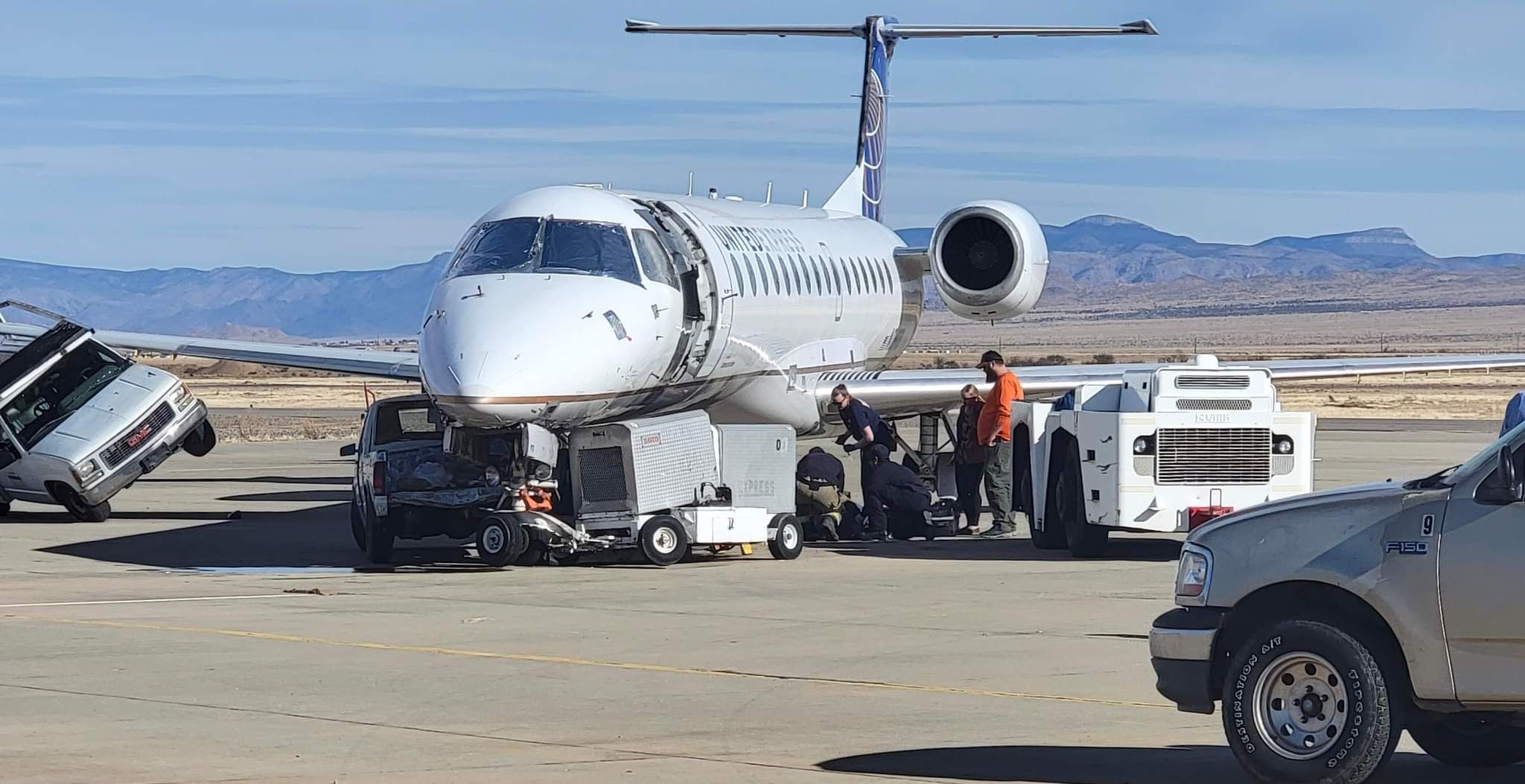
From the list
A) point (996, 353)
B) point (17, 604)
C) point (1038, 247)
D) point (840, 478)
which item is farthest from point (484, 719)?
point (1038, 247)

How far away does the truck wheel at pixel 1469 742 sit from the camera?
818cm

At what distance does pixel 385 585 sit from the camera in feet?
51.7

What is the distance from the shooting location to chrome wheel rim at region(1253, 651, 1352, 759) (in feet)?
25.5

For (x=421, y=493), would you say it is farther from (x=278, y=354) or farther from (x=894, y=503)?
(x=278, y=354)

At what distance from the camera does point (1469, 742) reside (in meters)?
8.23

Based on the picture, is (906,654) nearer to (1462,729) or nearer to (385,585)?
(1462,729)

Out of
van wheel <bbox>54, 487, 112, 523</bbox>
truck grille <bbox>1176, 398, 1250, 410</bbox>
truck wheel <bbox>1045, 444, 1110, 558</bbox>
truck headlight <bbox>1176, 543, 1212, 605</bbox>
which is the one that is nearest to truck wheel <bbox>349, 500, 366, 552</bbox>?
van wheel <bbox>54, 487, 112, 523</bbox>

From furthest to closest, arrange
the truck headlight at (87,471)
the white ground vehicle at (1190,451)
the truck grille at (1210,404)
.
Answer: the truck headlight at (87,471), the truck grille at (1210,404), the white ground vehicle at (1190,451)

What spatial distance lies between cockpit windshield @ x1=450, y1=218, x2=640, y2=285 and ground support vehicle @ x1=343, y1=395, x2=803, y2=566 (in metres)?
1.33

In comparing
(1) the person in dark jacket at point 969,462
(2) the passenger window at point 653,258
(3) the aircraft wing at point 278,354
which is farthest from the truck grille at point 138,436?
(1) the person in dark jacket at point 969,462

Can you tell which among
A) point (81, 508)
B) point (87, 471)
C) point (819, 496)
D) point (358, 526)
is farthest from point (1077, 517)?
point (81, 508)

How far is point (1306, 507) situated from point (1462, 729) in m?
1.12

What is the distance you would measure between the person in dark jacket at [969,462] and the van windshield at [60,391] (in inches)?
350

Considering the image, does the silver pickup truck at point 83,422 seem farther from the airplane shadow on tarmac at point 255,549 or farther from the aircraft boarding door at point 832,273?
the aircraft boarding door at point 832,273
